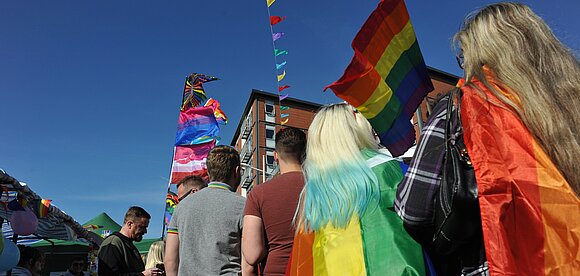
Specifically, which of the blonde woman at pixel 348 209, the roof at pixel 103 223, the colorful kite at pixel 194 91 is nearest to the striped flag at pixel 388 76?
the blonde woman at pixel 348 209

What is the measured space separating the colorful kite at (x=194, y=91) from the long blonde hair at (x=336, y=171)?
5920 millimetres

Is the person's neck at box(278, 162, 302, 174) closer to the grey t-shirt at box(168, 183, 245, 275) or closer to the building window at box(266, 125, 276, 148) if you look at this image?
the grey t-shirt at box(168, 183, 245, 275)

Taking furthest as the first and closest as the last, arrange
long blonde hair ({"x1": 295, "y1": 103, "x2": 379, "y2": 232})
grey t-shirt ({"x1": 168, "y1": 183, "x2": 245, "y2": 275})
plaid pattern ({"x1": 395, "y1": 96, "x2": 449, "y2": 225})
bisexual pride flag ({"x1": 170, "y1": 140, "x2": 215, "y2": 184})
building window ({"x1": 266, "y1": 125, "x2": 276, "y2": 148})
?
1. building window ({"x1": 266, "y1": 125, "x2": 276, "y2": 148})
2. bisexual pride flag ({"x1": 170, "y1": 140, "x2": 215, "y2": 184})
3. grey t-shirt ({"x1": 168, "y1": 183, "x2": 245, "y2": 275})
4. long blonde hair ({"x1": 295, "y1": 103, "x2": 379, "y2": 232})
5. plaid pattern ({"x1": 395, "y1": 96, "x2": 449, "y2": 225})

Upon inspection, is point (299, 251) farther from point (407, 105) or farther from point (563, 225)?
point (563, 225)

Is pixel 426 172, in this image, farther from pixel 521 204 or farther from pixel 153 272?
pixel 153 272

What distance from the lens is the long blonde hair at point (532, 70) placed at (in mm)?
1359

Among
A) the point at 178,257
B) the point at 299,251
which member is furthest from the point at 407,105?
the point at 178,257

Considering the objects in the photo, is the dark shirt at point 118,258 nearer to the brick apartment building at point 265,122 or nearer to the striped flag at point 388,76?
the striped flag at point 388,76

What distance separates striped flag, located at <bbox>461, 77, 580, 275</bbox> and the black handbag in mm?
69

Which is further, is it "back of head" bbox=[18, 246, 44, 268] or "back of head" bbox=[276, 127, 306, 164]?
"back of head" bbox=[18, 246, 44, 268]

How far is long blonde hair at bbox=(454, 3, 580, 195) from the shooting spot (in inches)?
53.5

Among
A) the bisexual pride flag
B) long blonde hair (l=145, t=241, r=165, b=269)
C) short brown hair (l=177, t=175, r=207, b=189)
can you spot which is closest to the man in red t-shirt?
short brown hair (l=177, t=175, r=207, b=189)

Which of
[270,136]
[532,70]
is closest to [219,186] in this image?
[532,70]

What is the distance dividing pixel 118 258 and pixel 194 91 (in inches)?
166
